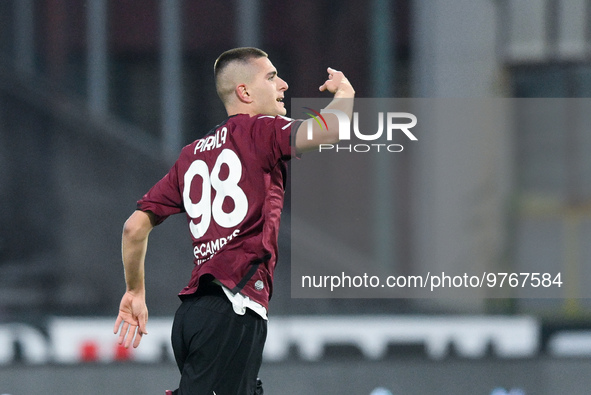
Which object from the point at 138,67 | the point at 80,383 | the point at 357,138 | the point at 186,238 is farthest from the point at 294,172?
the point at 80,383

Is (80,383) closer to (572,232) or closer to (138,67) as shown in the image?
(138,67)

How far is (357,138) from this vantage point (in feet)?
14.7

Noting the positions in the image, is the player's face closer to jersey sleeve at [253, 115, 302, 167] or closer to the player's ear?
the player's ear

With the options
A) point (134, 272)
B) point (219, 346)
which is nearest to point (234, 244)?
point (219, 346)

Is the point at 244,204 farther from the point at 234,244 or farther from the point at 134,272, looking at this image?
the point at 134,272

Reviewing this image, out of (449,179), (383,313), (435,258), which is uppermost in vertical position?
(449,179)

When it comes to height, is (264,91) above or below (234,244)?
above

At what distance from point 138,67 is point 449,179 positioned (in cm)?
182

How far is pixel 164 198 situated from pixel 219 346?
61cm

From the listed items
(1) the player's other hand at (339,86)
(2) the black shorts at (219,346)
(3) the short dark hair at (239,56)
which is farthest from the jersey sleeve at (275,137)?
(2) the black shorts at (219,346)

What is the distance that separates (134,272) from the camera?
3.00m

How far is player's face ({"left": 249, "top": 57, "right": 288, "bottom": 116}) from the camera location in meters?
2.93

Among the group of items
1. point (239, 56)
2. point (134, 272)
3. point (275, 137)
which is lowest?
point (134, 272)

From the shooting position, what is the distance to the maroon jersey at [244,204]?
273 centimetres
